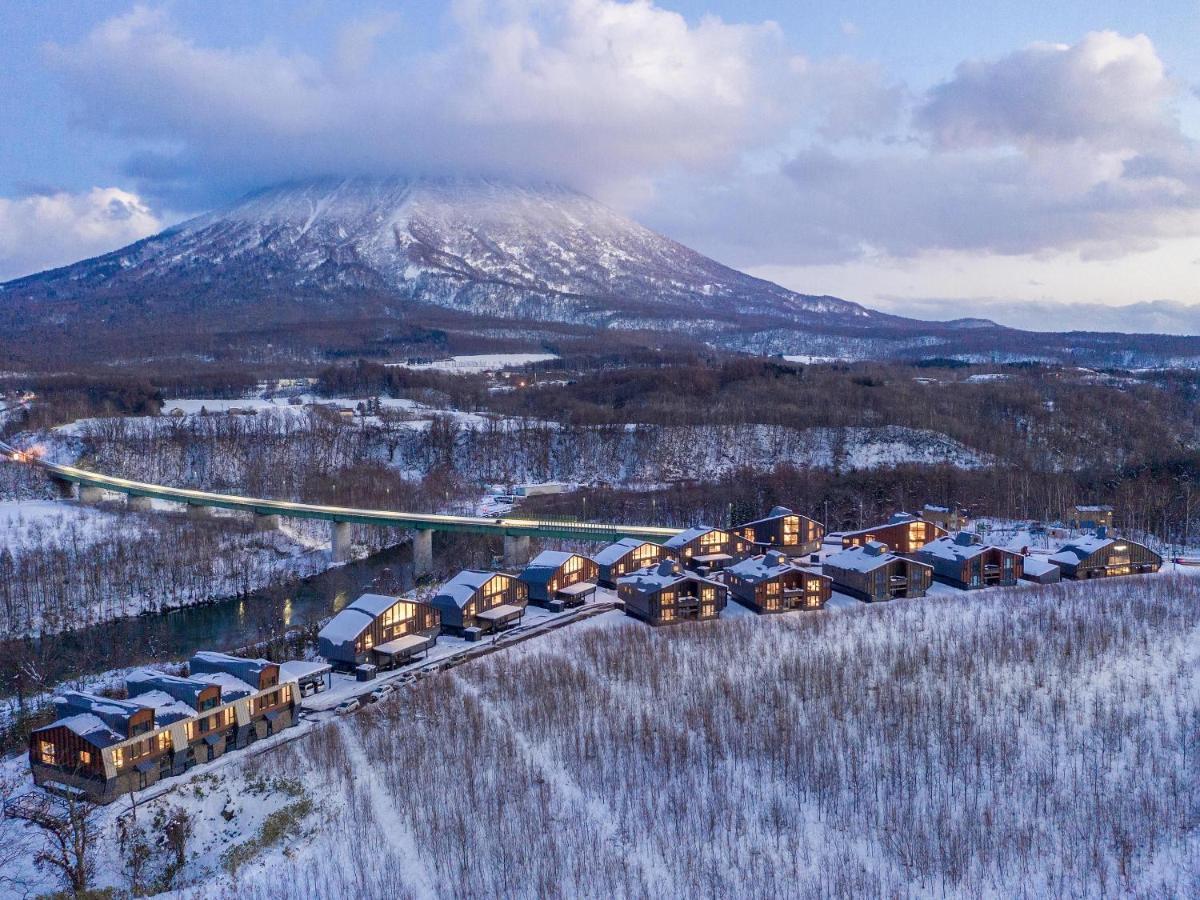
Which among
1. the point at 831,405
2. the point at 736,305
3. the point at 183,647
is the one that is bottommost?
the point at 183,647

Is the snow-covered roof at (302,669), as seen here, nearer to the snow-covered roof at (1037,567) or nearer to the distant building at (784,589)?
the distant building at (784,589)

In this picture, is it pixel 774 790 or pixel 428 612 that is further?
pixel 428 612

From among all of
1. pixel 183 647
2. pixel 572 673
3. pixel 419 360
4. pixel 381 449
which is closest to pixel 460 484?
pixel 381 449

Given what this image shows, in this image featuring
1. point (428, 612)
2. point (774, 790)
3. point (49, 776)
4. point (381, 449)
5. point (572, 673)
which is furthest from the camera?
point (381, 449)

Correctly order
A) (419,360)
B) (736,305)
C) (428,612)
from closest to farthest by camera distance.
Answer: (428,612) → (419,360) → (736,305)

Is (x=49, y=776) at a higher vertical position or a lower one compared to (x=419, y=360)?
lower

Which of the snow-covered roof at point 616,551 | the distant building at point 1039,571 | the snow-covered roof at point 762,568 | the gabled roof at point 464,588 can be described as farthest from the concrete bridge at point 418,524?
the distant building at point 1039,571

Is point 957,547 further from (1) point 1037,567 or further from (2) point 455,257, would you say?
(2) point 455,257

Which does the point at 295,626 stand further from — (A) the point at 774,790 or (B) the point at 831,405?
(B) the point at 831,405
